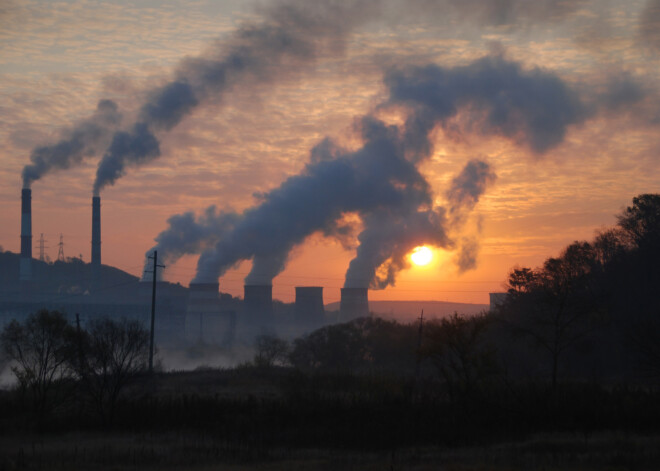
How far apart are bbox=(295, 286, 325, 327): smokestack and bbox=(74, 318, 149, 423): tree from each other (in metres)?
51.9

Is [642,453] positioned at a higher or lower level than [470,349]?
lower

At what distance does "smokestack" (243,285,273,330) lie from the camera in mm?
71000

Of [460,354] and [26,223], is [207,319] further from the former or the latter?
[460,354]

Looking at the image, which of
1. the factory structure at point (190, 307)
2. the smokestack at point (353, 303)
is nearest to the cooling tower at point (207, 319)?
the factory structure at point (190, 307)

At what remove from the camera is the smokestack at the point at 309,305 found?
243 feet

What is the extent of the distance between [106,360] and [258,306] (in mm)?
51609

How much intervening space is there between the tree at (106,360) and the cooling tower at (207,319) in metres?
49.1

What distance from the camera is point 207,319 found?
73125 millimetres

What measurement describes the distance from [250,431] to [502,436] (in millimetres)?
6381

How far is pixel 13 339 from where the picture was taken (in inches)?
924

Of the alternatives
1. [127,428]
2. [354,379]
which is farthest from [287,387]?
[127,428]

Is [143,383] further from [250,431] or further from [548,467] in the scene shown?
[548,467]

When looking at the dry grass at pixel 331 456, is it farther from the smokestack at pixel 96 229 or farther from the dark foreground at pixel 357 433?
the smokestack at pixel 96 229

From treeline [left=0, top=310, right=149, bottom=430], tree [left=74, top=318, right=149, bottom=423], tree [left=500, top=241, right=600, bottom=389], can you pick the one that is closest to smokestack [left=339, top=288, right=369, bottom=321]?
tree [left=500, top=241, right=600, bottom=389]
